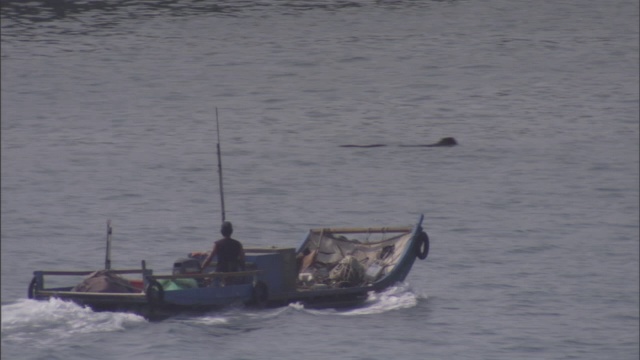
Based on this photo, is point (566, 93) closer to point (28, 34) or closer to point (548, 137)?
point (548, 137)

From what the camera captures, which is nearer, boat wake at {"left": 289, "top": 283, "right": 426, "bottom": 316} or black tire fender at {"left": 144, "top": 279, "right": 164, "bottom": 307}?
black tire fender at {"left": 144, "top": 279, "right": 164, "bottom": 307}

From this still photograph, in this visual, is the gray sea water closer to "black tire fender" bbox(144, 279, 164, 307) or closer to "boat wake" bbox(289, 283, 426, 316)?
"boat wake" bbox(289, 283, 426, 316)

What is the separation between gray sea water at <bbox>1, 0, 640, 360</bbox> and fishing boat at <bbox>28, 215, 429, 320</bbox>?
23 cm

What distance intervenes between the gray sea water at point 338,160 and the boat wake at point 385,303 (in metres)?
0.04

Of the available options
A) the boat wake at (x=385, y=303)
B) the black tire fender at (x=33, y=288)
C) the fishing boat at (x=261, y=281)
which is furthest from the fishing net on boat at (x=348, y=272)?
the black tire fender at (x=33, y=288)

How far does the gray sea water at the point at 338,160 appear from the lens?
1841 centimetres

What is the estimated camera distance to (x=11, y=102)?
4038cm

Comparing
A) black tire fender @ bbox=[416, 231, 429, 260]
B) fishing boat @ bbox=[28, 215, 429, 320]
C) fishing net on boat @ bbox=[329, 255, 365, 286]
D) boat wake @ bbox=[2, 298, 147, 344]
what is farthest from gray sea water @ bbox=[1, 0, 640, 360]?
black tire fender @ bbox=[416, 231, 429, 260]

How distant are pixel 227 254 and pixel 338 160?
16.1 meters

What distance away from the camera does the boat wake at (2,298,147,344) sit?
17248 millimetres

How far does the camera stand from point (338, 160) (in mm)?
34594

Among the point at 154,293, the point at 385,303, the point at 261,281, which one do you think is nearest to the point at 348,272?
the point at 385,303

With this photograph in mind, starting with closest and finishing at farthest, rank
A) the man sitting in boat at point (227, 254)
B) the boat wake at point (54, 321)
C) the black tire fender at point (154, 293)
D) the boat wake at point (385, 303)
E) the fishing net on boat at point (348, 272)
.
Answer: the boat wake at point (54, 321)
the black tire fender at point (154, 293)
the man sitting in boat at point (227, 254)
the boat wake at point (385, 303)
the fishing net on boat at point (348, 272)

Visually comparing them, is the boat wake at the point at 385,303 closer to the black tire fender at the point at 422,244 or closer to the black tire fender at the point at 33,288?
the black tire fender at the point at 422,244
